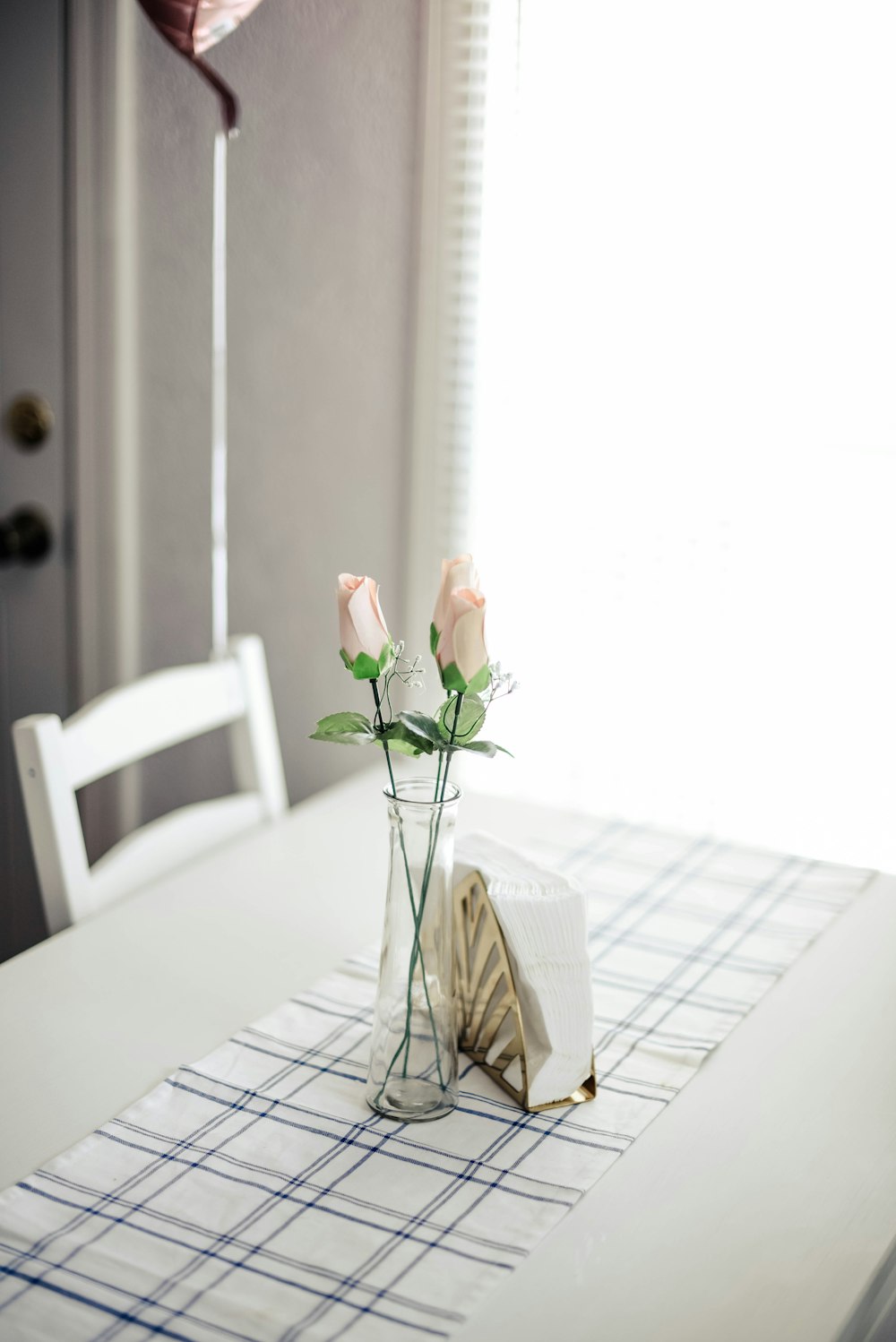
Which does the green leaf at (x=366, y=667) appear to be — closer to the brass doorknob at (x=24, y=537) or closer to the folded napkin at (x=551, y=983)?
Answer: the folded napkin at (x=551, y=983)

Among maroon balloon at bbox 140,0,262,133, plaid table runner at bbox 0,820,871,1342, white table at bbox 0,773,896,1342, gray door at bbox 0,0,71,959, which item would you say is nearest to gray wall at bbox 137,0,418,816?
gray door at bbox 0,0,71,959

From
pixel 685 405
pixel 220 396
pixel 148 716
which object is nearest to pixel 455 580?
pixel 148 716

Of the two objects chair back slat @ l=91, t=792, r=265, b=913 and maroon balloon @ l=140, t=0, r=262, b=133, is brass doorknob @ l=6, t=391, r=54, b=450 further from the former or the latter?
chair back slat @ l=91, t=792, r=265, b=913

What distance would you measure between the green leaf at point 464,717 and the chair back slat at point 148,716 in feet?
1.79

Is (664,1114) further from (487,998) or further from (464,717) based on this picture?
(464,717)

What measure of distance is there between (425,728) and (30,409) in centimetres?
129

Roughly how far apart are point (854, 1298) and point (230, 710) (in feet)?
3.17

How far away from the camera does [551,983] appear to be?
3.10 feet

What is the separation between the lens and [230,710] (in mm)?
1521

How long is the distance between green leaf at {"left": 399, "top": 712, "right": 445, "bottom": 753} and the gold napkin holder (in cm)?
15

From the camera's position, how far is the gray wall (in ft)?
6.25

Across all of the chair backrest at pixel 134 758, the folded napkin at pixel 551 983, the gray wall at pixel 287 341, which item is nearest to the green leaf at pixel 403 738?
the folded napkin at pixel 551 983

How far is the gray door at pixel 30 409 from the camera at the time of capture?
6.00 feet

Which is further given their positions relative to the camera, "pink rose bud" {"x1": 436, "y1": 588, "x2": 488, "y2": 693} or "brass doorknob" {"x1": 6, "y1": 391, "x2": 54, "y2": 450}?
"brass doorknob" {"x1": 6, "y1": 391, "x2": 54, "y2": 450}
